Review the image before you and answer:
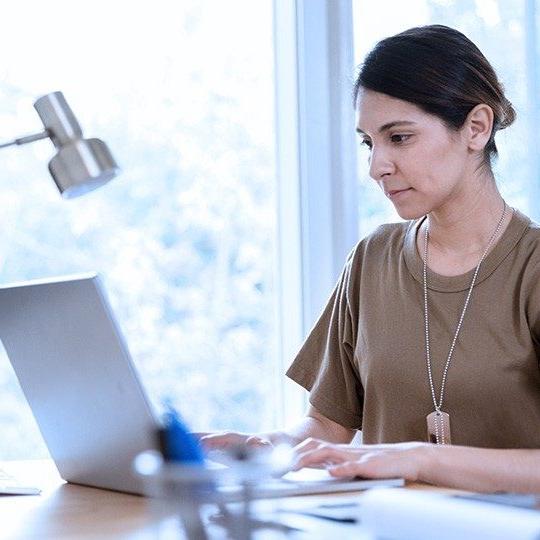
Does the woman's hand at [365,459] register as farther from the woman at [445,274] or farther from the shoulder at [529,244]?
the shoulder at [529,244]

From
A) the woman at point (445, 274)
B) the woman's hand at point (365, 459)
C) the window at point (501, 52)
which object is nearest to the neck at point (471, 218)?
the woman at point (445, 274)

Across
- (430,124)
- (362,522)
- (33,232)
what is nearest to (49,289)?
(362,522)

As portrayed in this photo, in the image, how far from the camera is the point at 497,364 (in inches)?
76.5

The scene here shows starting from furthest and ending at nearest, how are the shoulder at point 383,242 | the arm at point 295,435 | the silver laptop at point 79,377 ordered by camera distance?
the shoulder at point 383,242 < the arm at point 295,435 < the silver laptop at point 79,377

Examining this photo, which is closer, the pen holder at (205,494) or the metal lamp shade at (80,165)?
the pen holder at (205,494)

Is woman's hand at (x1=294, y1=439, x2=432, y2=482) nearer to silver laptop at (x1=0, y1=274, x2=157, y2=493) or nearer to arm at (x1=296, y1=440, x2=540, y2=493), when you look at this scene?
arm at (x1=296, y1=440, x2=540, y2=493)

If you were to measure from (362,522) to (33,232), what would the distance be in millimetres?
1823

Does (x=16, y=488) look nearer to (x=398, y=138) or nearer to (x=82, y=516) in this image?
(x=82, y=516)

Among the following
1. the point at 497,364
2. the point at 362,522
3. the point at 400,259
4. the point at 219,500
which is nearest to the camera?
the point at 219,500

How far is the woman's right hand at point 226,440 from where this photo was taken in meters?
1.70

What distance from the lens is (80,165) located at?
1488 millimetres

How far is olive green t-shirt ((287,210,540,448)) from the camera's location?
195 cm

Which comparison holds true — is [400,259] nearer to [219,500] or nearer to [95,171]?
[95,171]

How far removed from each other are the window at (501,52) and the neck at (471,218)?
74 cm
